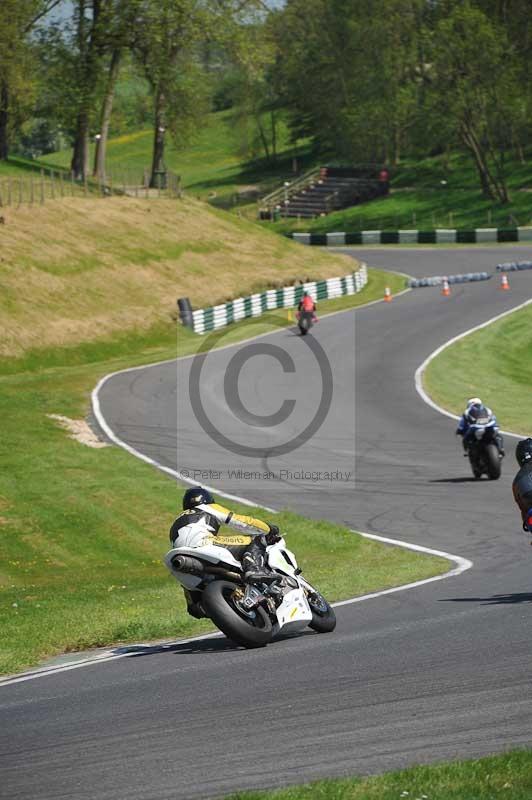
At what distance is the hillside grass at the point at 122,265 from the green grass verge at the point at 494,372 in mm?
13825

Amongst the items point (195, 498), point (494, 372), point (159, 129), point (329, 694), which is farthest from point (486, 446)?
point (159, 129)

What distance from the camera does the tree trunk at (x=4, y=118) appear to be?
7344 centimetres

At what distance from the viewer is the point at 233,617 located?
10.8 meters

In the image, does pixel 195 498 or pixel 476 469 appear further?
pixel 476 469

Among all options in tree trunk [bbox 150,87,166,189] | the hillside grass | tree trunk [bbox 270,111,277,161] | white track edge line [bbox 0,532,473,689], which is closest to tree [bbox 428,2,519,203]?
tree trunk [bbox 150,87,166,189]

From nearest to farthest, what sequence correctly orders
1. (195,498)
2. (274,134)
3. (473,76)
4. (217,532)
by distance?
(217,532) < (195,498) < (473,76) < (274,134)

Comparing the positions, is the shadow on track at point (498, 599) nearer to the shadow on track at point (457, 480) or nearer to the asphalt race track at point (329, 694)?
the asphalt race track at point (329, 694)

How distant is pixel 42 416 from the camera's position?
104 ft

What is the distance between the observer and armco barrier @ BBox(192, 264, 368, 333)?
168ft

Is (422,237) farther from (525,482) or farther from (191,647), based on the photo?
(191,647)

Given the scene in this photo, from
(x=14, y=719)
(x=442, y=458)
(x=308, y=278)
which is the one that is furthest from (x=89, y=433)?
(x=308, y=278)

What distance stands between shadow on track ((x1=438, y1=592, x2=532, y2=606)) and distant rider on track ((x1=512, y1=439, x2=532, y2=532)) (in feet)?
2.48
